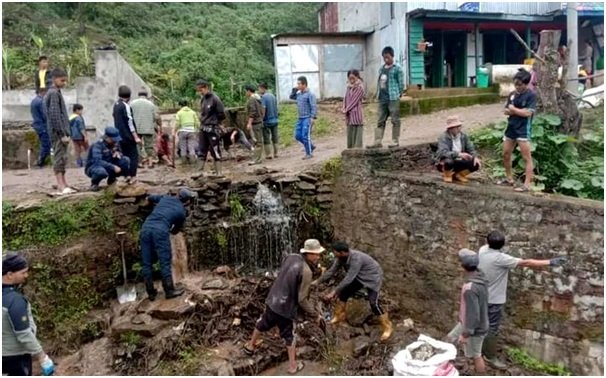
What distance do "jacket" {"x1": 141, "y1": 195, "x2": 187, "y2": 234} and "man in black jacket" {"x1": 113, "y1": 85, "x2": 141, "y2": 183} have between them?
5.07 ft

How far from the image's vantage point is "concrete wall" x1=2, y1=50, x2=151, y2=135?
13484 mm

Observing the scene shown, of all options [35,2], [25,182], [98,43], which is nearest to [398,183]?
[25,182]

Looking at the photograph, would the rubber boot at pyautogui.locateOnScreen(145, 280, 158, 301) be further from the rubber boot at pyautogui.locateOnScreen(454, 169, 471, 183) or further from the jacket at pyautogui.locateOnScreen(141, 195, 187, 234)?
the rubber boot at pyautogui.locateOnScreen(454, 169, 471, 183)

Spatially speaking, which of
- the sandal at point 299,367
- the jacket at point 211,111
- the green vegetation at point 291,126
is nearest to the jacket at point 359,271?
the sandal at point 299,367

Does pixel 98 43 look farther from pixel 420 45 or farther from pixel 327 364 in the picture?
pixel 327 364

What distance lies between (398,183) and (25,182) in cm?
682

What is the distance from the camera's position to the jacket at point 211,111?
9.05m

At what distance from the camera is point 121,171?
8.43 m

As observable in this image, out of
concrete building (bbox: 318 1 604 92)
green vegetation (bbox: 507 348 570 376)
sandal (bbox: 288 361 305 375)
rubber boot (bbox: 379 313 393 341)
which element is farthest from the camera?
concrete building (bbox: 318 1 604 92)

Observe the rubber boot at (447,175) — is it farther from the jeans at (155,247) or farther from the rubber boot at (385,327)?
the jeans at (155,247)

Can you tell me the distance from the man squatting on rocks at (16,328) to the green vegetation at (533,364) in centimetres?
562

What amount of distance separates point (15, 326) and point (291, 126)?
11.2 meters

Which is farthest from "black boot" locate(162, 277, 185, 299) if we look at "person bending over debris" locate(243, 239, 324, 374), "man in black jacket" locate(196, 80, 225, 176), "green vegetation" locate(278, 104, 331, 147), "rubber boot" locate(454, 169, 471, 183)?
"green vegetation" locate(278, 104, 331, 147)

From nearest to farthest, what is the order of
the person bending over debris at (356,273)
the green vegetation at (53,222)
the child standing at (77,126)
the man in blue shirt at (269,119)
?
the person bending over debris at (356,273) → the green vegetation at (53,222) → the child standing at (77,126) → the man in blue shirt at (269,119)
